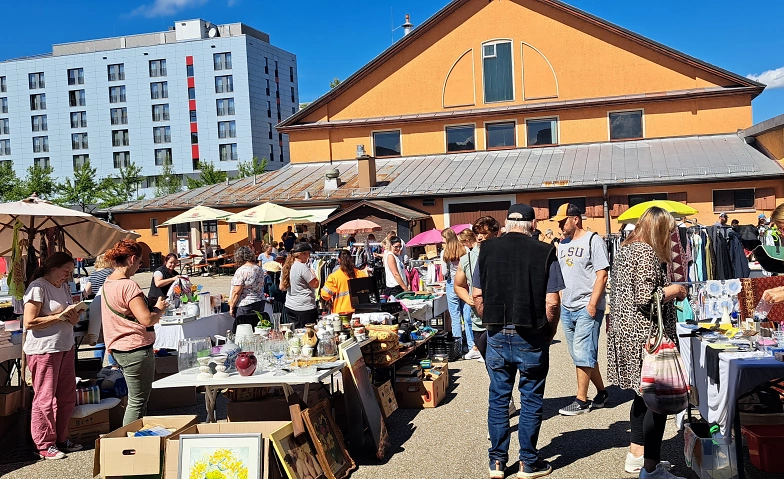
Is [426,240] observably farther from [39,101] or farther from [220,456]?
[39,101]

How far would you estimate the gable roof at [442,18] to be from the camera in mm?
24859

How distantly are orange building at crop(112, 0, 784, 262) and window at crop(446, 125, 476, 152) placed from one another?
0.18ft

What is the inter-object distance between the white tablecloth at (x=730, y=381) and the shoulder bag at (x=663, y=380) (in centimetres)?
31

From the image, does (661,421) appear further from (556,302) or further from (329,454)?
(329,454)

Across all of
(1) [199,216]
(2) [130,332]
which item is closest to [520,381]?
(2) [130,332]

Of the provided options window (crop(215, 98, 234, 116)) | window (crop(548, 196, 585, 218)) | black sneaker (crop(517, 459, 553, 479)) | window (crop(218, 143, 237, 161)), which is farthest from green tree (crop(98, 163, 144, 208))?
black sneaker (crop(517, 459, 553, 479))

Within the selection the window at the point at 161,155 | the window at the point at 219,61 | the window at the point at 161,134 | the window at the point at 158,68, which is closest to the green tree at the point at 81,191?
the window at the point at 161,155

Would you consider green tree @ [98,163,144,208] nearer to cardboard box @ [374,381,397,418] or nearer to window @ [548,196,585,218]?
window @ [548,196,585,218]

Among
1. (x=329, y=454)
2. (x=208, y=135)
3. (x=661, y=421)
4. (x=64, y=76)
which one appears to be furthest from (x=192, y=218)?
(x=64, y=76)

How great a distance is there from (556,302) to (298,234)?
20813 mm

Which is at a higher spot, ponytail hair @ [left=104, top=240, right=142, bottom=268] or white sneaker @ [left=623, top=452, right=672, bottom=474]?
ponytail hair @ [left=104, top=240, right=142, bottom=268]

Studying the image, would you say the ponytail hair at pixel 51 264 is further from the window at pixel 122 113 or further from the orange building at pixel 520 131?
the window at pixel 122 113

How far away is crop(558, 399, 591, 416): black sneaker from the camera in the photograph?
688 centimetres

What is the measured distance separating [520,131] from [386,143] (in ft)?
17.3
